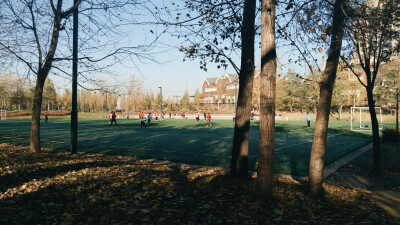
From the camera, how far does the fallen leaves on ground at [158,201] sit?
461 cm

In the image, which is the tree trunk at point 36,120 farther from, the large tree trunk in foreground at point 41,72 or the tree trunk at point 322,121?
the tree trunk at point 322,121

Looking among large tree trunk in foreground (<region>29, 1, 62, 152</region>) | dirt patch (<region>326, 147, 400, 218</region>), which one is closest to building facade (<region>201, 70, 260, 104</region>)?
dirt patch (<region>326, 147, 400, 218</region>)

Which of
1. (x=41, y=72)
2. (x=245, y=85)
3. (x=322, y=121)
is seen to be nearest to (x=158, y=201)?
(x=245, y=85)

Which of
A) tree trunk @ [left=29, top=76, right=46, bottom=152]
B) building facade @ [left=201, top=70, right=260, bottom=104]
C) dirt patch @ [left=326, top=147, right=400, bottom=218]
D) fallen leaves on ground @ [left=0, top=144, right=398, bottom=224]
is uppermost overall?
building facade @ [left=201, top=70, right=260, bottom=104]

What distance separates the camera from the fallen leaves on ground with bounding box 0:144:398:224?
15.1 feet

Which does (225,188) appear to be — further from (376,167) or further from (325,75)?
(376,167)

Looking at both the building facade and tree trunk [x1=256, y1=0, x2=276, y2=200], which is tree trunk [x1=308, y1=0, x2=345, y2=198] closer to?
tree trunk [x1=256, y1=0, x2=276, y2=200]

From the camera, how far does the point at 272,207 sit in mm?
5215

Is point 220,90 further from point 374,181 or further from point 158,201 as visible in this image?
point 158,201

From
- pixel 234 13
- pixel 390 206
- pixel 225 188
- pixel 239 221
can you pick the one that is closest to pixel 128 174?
pixel 225 188

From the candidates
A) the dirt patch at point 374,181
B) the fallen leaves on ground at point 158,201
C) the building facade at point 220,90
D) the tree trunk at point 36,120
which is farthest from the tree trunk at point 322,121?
the building facade at point 220,90

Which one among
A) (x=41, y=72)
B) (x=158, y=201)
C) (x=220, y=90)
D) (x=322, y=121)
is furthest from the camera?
(x=220, y=90)

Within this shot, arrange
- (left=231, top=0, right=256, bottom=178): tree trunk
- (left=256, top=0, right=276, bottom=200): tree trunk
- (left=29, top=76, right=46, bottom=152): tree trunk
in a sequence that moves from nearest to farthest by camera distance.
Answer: (left=256, top=0, right=276, bottom=200): tree trunk
(left=231, top=0, right=256, bottom=178): tree trunk
(left=29, top=76, right=46, bottom=152): tree trunk

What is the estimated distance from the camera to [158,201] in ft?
A: 17.9
